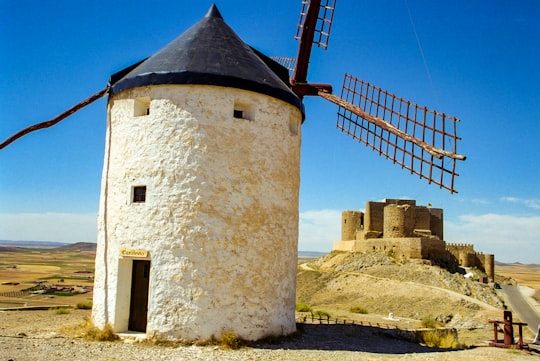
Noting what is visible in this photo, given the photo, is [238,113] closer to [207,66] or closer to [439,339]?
[207,66]

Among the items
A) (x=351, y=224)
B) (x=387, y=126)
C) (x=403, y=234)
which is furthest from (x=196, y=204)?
(x=351, y=224)

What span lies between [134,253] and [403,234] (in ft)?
82.8

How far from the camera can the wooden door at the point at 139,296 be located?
9.52 m

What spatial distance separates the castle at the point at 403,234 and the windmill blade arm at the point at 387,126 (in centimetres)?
1670

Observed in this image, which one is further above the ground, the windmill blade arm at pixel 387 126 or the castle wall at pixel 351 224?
the windmill blade arm at pixel 387 126

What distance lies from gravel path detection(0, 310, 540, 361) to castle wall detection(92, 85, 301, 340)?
584 millimetres

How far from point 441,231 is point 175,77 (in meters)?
31.3

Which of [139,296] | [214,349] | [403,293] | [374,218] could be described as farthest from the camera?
[374,218]

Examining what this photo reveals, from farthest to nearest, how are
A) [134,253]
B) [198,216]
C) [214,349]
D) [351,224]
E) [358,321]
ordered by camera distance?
[351,224]
[358,321]
[134,253]
[198,216]
[214,349]

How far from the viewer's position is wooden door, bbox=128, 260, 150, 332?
952cm

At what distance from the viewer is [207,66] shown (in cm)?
971

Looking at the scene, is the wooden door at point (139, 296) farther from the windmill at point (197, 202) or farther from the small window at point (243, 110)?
the small window at point (243, 110)

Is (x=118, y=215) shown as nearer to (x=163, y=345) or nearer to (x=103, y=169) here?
(x=103, y=169)

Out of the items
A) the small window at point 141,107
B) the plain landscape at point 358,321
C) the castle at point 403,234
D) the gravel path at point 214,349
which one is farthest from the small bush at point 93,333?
the castle at point 403,234
